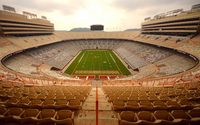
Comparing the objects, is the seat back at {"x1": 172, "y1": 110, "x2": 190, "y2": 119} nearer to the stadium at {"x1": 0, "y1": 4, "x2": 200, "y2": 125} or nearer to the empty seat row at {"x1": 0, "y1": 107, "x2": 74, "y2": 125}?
the stadium at {"x1": 0, "y1": 4, "x2": 200, "y2": 125}

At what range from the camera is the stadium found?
6.92 m

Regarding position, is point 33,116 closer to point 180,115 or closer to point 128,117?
point 128,117

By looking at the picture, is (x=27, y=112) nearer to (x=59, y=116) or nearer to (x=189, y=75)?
(x=59, y=116)

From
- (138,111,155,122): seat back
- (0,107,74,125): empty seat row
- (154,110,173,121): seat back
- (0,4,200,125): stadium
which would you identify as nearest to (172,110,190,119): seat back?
(0,4,200,125): stadium

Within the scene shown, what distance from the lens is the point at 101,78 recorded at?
37062mm

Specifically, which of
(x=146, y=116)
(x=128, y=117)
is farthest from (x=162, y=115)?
(x=128, y=117)

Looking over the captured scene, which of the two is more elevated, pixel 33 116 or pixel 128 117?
pixel 33 116

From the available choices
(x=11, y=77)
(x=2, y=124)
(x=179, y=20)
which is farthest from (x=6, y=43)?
(x=179, y=20)

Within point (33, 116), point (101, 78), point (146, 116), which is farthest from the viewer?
point (101, 78)

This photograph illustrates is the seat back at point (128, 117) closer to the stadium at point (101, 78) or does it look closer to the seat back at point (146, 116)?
the stadium at point (101, 78)

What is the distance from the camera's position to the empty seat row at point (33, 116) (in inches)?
232

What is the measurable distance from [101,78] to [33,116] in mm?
30591

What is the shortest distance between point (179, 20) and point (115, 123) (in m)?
47.3

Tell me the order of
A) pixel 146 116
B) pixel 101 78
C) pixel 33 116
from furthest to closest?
1. pixel 101 78
2. pixel 146 116
3. pixel 33 116
